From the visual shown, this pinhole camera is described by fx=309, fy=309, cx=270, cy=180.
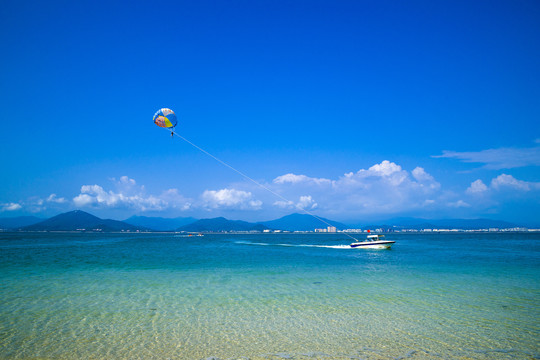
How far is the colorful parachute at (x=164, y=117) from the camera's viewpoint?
23.6m

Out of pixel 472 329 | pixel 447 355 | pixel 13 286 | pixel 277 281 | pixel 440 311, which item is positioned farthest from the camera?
pixel 277 281

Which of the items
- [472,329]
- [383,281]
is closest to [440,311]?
[472,329]

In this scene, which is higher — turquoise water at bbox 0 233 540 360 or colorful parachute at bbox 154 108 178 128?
colorful parachute at bbox 154 108 178 128

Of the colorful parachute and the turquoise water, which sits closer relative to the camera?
the turquoise water

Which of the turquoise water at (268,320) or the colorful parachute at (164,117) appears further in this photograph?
the colorful parachute at (164,117)

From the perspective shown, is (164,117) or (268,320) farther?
(164,117)

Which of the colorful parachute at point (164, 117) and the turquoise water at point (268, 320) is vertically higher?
the colorful parachute at point (164, 117)

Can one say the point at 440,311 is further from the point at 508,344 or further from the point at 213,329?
the point at 213,329

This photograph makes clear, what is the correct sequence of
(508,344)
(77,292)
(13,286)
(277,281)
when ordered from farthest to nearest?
(277,281) < (13,286) < (77,292) < (508,344)

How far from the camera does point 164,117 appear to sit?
23.5 m

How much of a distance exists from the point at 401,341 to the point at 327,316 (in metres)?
2.75

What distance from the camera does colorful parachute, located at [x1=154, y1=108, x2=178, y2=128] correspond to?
77.3 feet

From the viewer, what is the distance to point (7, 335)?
8.18 meters

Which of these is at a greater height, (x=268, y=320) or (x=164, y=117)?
(x=164, y=117)
